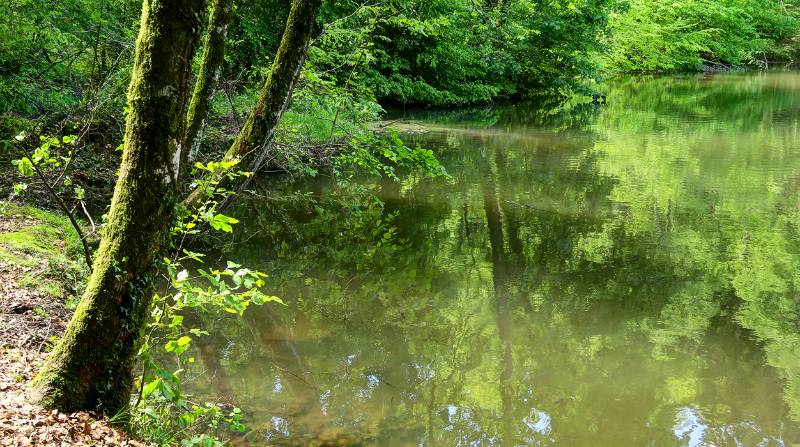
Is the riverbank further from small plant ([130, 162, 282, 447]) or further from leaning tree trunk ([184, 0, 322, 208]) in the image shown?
leaning tree trunk ([184, 0, 322, 208])

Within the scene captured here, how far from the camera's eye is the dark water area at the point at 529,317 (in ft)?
14.4

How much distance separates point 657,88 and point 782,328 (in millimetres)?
27724

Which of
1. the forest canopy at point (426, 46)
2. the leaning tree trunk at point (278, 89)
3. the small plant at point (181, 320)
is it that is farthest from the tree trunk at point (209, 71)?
the small plant at point (181, 320)

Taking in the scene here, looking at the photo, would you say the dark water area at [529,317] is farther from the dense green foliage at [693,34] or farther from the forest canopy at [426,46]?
Answer: the dense green foliage at [693,34]

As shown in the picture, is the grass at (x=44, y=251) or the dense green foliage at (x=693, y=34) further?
the dense green foliage at (x=693, y=34)

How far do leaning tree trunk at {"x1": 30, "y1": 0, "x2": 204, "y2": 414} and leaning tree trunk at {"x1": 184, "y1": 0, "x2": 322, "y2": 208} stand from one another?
2012 mm

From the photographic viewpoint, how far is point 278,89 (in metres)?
5.25

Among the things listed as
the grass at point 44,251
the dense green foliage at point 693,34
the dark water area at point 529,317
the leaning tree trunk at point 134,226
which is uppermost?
the dense green foliage at point 693,34

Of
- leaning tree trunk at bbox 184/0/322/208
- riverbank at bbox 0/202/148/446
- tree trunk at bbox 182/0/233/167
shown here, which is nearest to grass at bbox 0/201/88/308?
riverbank at bbox 0/202/148/446

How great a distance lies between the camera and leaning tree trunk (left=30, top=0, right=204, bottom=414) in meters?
3.00

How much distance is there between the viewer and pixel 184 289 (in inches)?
126

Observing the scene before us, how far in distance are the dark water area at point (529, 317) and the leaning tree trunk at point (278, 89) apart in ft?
5.55

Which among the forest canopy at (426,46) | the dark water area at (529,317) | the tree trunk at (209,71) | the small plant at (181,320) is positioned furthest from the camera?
the forest canopy at (426,46)

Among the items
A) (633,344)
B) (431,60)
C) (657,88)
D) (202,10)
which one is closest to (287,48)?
(202,10)
